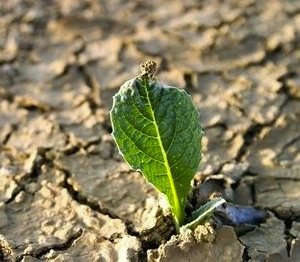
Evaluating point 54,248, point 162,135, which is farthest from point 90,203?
point 162,135

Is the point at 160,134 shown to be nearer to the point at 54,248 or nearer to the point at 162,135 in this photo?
the point at 162,135

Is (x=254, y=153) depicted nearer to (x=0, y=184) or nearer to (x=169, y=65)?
(x=169, y=65)

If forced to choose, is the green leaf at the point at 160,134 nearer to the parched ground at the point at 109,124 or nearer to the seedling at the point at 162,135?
the seedling at the point at 162,135

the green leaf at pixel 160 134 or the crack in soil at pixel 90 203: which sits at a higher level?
the green leaf at pixel 160 134

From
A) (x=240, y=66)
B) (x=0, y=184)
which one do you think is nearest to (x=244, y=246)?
(x=0, y=184)

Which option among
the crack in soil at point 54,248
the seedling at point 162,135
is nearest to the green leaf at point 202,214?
the seedling at point 162,135

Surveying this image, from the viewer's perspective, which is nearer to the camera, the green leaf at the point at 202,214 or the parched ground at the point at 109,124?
the green leaf at the point at 202,214
